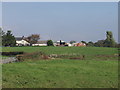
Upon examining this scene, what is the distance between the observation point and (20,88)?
771 centimetres

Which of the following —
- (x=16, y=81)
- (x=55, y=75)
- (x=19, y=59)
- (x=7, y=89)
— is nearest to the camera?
(x=7, y=89)

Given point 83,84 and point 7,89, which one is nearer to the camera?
point 7,89

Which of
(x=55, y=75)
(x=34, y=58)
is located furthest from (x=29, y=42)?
(x=55, y=75)

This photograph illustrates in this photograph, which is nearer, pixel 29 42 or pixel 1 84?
pixel 1 84

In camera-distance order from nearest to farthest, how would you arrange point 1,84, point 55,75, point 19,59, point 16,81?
point 1,84 < point 16,81 < point 55,75 < point 19,59

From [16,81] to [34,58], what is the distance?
41.8 feet

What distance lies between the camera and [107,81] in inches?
361

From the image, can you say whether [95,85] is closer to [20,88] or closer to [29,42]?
[20,88]

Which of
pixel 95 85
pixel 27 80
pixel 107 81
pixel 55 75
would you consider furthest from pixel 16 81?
pixel 107 81

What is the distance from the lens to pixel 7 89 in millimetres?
7625

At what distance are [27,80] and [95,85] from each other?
270cm

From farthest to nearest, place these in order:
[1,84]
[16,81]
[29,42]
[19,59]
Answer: [29,42] → [19,59] → [16,81] → [1,84]

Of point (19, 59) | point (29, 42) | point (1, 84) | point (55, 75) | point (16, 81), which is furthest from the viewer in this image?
point (29, 42)

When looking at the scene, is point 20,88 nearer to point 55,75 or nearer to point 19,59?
point 55,75
